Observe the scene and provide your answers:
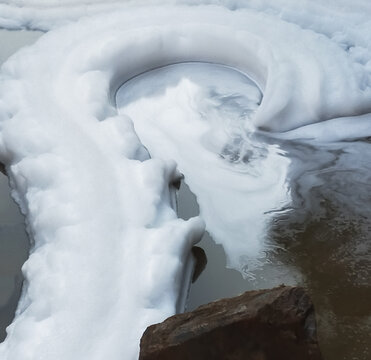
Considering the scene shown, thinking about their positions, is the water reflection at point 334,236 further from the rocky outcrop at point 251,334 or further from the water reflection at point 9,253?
the water reflection at point 9,253

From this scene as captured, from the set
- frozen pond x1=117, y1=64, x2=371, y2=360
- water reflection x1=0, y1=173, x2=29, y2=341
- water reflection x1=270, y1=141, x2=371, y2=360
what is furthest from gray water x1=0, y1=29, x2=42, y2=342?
water reflection x1=270, y1=141, x2=371, y2=360

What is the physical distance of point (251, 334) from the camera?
874 millimetres

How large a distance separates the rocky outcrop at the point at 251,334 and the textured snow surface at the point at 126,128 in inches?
4.2

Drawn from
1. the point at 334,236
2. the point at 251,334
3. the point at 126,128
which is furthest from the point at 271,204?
the point at 251,334

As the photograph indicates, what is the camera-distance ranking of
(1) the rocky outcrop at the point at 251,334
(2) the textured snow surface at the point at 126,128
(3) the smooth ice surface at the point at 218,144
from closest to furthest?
(1) the rocky outcrop at the point at 251,334 < (2) the textured snow surface at the point at 126,128 < (3) the smooth ice surface at the point at 218,144

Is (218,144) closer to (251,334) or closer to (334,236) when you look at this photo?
(334,236)

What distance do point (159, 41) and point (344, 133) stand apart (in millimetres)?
494

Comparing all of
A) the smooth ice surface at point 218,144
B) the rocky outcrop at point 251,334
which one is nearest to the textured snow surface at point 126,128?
the smooth ice surface at point 218,144

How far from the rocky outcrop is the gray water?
0.30 m

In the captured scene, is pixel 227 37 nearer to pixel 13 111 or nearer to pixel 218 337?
pixel 13 111

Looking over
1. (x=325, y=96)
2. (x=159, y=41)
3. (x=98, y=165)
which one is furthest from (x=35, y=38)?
(x=325, y=96)

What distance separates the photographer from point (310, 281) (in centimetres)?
111

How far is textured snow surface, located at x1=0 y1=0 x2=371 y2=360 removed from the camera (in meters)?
1.03

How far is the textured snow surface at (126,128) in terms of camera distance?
103 centimetres
